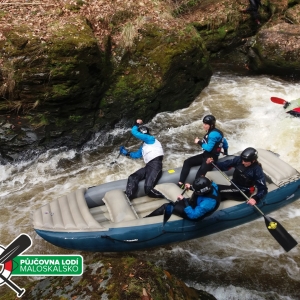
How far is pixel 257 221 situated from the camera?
237 inches

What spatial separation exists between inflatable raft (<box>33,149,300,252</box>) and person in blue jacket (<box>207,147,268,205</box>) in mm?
161

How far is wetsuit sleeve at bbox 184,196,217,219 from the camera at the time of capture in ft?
15.6

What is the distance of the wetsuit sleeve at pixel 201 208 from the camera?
187 inches

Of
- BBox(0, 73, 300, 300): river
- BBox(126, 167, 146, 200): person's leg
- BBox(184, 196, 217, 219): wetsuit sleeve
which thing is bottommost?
BBox(0, 73, 300, 300): river

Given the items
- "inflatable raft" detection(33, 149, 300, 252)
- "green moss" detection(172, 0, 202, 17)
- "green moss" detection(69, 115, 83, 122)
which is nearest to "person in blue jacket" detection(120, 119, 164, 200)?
"inflatable raft" detection(33, 149, 300, 252)

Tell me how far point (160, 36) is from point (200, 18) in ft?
12.7

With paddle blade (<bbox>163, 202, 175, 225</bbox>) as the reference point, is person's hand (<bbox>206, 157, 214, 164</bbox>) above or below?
above

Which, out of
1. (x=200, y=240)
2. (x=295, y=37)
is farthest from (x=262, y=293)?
(x=295, y=37)

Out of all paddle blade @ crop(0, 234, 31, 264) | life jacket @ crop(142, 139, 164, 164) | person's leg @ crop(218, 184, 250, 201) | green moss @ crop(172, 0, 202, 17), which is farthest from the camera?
green moss @ crop(172, 0, 202, 17)

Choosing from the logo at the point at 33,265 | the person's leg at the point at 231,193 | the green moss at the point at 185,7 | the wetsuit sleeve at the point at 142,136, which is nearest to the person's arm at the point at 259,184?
the person's leg at the point at 231,193

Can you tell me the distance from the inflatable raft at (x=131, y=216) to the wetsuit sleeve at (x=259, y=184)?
38cm

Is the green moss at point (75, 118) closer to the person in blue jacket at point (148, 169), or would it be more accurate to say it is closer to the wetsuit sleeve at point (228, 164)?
the person in blue jacket at point (148, 169)

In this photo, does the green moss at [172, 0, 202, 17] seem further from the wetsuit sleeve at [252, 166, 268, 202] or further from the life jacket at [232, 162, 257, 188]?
the wetsuit sleeve at [252, 166, 268, 202]

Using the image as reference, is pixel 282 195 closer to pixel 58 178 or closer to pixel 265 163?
pixel 265 163
